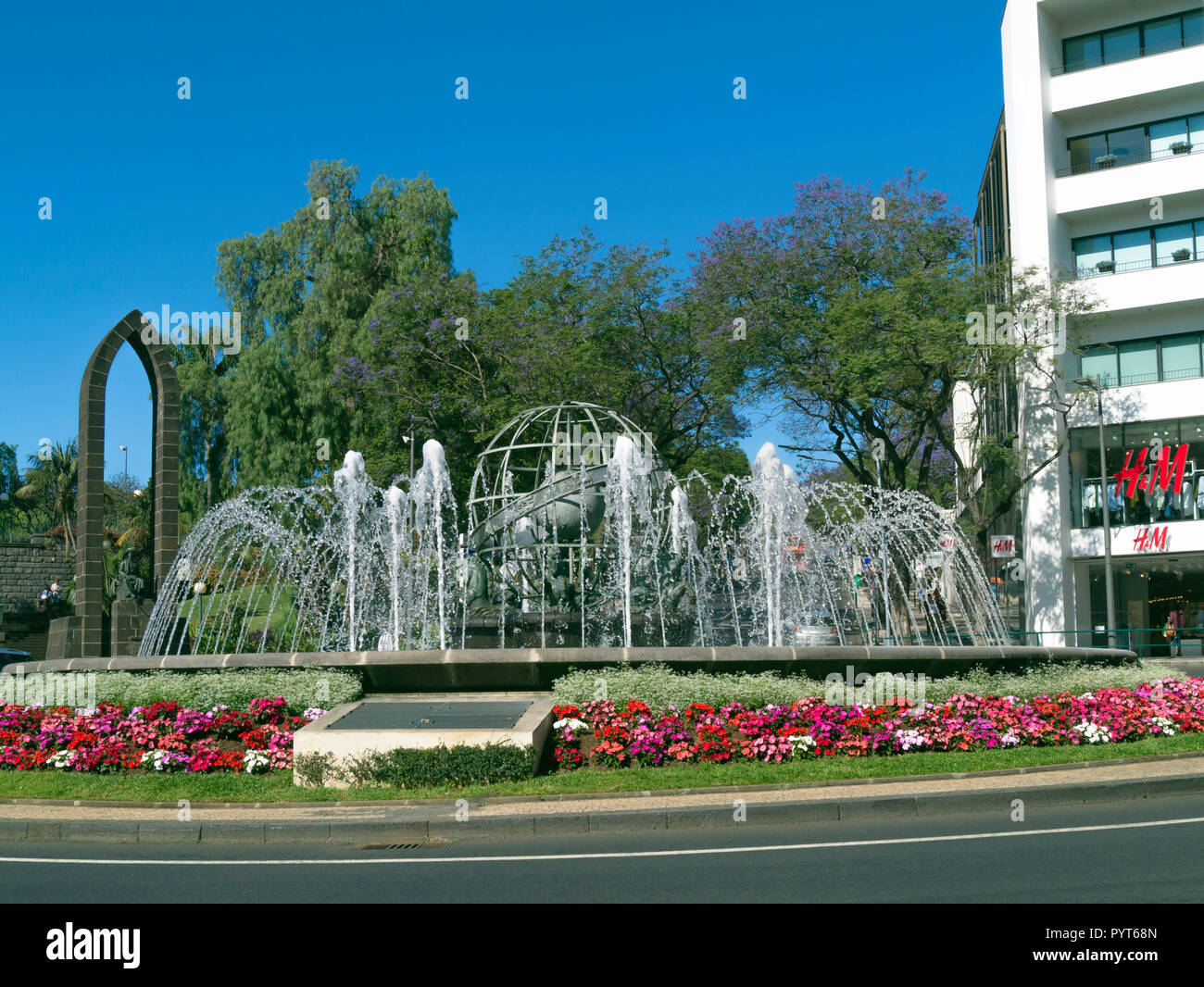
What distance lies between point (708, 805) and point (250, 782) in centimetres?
492

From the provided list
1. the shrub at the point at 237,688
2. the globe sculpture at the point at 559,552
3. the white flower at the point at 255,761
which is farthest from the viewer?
the globe sculpture at the point at 559,552

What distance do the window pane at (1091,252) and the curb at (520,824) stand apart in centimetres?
3438

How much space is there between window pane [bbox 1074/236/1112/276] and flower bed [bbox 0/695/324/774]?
116ft

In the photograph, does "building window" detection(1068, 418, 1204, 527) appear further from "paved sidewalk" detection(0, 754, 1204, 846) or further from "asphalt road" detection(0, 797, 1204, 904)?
"asphalt road" detection(0, 797, 1204, 904)

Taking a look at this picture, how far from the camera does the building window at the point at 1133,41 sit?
130 feet

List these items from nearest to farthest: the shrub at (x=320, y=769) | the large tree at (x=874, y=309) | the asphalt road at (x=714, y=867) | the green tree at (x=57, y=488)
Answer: the asphalt road at (x=714, y=867) < the shrub at (x=320, y=769) < the large tree at (x=874, y=309) < the green tree at (x=57, y=488)

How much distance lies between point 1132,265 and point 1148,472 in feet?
23.5

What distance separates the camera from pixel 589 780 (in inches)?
462

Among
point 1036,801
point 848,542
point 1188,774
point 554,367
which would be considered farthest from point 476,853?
point 554,367

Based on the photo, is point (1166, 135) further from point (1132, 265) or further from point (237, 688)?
point (237, 688)

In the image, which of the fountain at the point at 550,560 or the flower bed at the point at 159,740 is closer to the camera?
the flower bed at the point at 159,740

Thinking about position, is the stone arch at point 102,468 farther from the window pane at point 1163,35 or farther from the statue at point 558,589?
the window pane at point 1163,35

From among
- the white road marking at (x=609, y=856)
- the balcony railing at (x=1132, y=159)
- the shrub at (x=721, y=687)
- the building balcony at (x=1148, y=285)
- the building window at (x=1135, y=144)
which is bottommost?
the white road marking at (x=609, y=856)

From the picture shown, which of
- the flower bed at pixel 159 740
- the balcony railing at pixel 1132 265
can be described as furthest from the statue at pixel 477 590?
the balcony railing at pixel 1132 265
